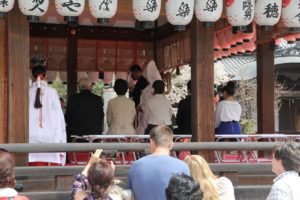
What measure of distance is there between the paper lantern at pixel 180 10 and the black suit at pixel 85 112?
6.02 ft

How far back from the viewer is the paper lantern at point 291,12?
347 inches

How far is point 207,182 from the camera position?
4840 mm

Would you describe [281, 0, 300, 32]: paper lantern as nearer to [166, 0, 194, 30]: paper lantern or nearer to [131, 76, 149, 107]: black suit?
[166, 0, 194, 30]: paper lantern

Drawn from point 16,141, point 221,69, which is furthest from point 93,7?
point 221,69

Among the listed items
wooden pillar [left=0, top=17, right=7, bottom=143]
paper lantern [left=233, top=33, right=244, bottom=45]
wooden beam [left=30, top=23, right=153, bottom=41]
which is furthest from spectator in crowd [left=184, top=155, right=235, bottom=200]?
wooden beam [left=30, top=23, right=153, bottom=41]

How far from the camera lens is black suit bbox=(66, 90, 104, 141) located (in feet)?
30.5

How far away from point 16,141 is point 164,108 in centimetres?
264

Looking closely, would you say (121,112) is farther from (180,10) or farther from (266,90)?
Answer: (266,90)

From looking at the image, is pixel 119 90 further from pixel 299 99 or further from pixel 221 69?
pixel 221 69

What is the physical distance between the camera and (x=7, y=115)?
808 centimetres

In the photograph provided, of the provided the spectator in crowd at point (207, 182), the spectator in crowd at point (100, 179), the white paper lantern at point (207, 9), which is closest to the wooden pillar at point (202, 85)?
the white paper lantern at point (207, 9)

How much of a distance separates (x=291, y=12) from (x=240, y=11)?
2.66 ft

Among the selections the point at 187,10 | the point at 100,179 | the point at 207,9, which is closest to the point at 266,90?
the point at 207,9

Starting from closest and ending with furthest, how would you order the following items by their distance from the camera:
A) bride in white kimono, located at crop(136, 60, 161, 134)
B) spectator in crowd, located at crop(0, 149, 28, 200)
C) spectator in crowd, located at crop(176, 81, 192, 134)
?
spectator in crowd, located at crop(0, 149, 28, 200)
spectator in crowd, located at crop(176, 81, 192, 134)
bride in white kimono, located at crop(136, 60, 161, 134)
